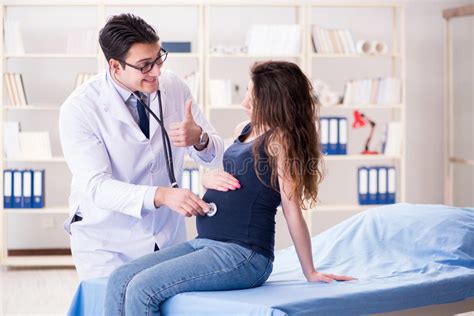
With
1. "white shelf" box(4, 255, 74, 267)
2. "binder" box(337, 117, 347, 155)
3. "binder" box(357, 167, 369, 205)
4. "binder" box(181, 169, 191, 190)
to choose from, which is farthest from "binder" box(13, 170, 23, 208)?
"binder" box(357, 167, 369, 205)

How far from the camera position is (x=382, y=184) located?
19.0 ft

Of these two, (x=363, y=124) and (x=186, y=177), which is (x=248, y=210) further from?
(x=363, y=124)

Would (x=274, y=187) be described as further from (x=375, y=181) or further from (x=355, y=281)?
(x=375, y=181)

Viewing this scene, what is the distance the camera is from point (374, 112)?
630 centimetres

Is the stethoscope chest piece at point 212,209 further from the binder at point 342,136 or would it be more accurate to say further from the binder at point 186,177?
→ the binder at point 342,136

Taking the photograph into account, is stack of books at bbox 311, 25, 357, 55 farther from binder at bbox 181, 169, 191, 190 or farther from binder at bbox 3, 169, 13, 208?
binder at bbox 3, 169, 13, 208

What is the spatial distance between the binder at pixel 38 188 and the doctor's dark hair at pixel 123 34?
3006mm

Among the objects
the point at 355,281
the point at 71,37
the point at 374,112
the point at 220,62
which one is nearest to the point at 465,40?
the point at 374,112

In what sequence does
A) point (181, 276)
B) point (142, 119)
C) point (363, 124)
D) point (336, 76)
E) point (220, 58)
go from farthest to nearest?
point (336, 76)
point (220, 58)
point (363, 124)
point (142, 119)
point (181, 276)

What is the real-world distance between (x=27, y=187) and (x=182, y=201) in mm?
3382

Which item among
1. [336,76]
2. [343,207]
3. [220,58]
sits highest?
[220,58]

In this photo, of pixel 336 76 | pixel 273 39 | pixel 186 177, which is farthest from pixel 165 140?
pixel 336 76

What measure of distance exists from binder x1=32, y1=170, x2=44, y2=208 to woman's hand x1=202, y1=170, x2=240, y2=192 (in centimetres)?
321

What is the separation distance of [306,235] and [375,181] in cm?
329
